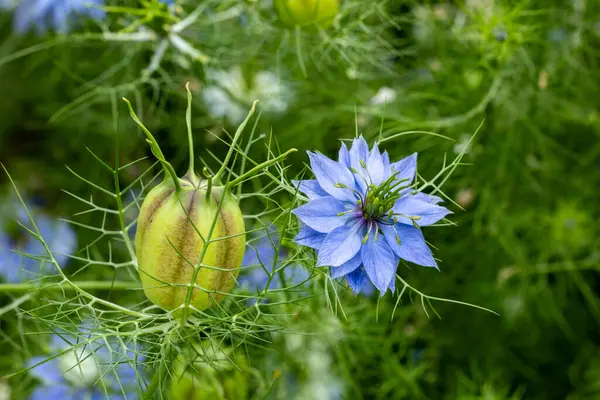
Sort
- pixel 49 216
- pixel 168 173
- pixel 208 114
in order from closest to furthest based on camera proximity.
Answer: pixel 168 173 → pixel 208 114 → pixel 49 216

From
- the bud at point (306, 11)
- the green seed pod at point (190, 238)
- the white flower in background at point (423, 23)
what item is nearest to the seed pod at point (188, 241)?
the green seed pod at point (190, 238)

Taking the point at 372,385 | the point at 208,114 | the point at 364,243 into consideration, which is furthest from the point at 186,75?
the point at 364,243

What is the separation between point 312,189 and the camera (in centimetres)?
68

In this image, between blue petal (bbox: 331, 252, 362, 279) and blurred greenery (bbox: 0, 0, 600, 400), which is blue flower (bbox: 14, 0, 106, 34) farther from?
blue petal (bbox: 331, 252, 362, 279)

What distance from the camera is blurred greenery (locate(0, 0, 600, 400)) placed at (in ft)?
4.07

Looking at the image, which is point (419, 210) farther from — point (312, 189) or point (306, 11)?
point (306, 11)

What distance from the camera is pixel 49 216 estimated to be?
1.56 meters

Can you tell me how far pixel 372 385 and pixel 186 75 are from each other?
2.13ft

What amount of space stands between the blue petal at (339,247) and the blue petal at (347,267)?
0.04 feet

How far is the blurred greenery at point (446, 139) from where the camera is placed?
4.07ft

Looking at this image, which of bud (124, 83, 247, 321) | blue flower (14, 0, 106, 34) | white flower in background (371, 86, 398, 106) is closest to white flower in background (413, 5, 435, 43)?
white flower in background (371, 86, 398, 106)

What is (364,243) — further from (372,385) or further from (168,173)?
(372,385)

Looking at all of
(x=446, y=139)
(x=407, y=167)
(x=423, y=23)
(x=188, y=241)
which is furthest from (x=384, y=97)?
(x=188, y=241)

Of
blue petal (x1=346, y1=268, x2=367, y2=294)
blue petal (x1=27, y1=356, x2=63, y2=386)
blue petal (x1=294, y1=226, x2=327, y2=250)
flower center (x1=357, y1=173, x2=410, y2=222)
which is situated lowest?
blue petal (x1=27, y1=356, x2=63, y2=386)
